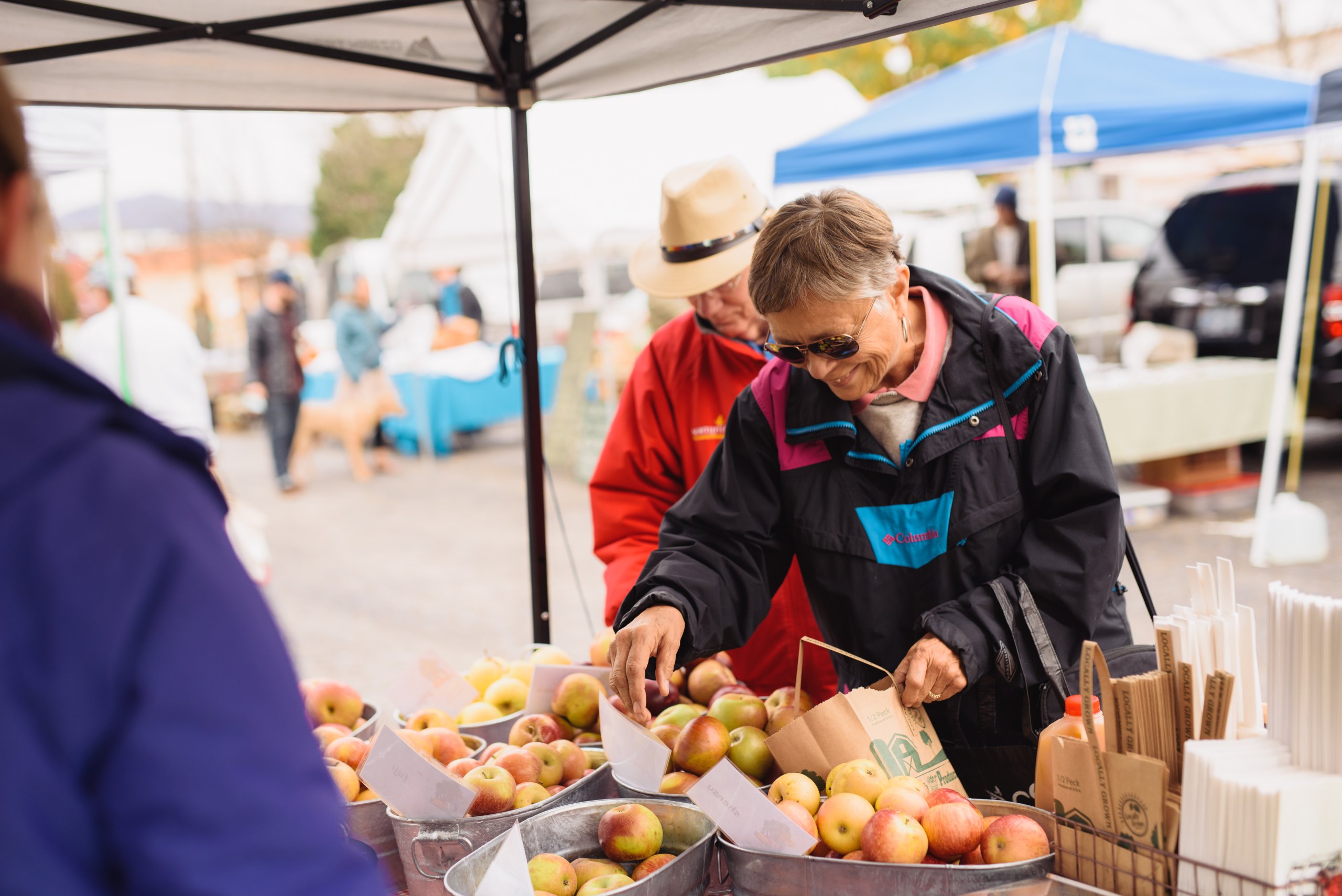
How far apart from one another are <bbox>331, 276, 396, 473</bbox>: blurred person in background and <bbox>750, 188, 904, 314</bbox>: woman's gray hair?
966 cm

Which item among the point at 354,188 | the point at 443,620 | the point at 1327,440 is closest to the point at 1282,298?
the point at 1327,440

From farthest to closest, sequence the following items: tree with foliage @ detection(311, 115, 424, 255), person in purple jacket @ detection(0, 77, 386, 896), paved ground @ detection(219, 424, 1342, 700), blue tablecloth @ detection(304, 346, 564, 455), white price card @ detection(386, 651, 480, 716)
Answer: tree with foliage @ detection(311, 115, 424, 255) < blue tablecloth @ detection(304, 346, 564, 455) < paved ground @ detection(219, 424, 1342, 700) < white price card @ detection(386, 651, 480, 716) < person in purple jacket @ detection(0, 77, 386, 896)

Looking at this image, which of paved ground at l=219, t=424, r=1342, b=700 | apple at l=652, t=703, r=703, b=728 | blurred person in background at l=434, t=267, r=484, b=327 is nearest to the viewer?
apple at l=652, t=703, r=703, b=728

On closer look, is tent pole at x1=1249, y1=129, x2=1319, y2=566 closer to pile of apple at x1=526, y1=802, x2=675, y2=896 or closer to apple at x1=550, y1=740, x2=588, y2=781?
apple at x1=550, y1=740, x2=588, y2=781

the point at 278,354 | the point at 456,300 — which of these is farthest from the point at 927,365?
the point at 456,300

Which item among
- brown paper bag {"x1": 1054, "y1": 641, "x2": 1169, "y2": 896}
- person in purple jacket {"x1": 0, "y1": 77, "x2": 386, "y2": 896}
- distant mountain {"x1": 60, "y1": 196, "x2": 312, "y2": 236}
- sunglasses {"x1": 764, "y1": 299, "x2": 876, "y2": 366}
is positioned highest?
distant mountain {"x1": 60, "y1": 196, "x2": 312, "y2": 236}

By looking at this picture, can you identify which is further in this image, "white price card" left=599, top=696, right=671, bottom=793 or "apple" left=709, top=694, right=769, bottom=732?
"apple" left=709, top=694, right=769, bottom=732

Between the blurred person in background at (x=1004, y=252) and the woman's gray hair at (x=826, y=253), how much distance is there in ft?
23.3

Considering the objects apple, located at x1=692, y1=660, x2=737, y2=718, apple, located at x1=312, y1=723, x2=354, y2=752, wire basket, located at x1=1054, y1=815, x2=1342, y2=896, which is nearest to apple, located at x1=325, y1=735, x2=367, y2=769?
apple, located at x1=312, y1=723, x2=354, y2=752

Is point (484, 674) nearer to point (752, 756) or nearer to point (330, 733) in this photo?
point (330, 733)

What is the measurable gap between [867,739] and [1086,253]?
41.7 ft

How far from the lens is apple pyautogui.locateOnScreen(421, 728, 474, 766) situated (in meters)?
2.16

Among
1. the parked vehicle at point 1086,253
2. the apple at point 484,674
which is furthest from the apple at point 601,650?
the parked vehicle at point 1086,253

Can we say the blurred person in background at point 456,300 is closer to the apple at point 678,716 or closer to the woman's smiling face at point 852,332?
the apple at point 678,716
